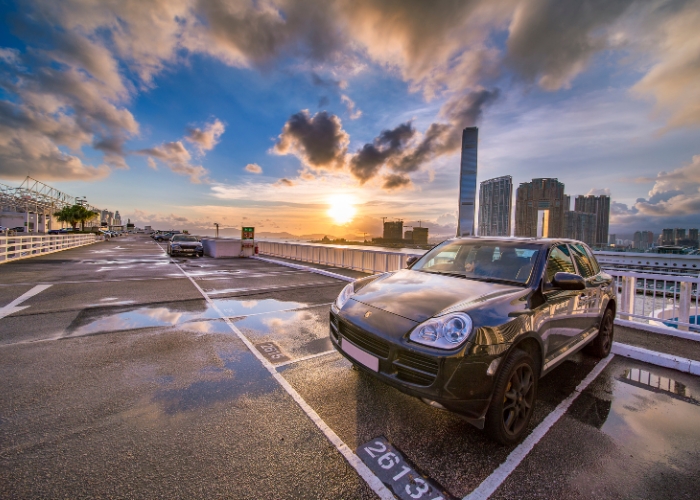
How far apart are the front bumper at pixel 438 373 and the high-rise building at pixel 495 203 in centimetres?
7099

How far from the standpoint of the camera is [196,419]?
104 inches

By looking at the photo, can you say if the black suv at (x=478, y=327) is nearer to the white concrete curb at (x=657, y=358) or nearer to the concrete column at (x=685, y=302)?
the white concrete curb at (x=657, y=358)

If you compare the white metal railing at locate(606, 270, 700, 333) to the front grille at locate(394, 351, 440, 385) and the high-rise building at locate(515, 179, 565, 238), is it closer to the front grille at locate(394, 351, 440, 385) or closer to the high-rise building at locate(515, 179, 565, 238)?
the front grille at locate(394, 351, 440, 385)

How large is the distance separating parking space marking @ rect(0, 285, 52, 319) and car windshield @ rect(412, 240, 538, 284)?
8.11 m

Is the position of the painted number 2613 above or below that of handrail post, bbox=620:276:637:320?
below

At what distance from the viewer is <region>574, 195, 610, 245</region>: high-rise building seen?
199 ft

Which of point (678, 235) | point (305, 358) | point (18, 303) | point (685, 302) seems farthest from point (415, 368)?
point (678, 235)

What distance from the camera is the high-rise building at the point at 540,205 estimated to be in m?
50.5

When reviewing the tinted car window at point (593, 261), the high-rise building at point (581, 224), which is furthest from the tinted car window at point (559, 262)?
the high-rise building at point (581, 224)

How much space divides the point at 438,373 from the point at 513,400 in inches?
33.4

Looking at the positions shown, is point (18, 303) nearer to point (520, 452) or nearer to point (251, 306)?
point (251, 306)

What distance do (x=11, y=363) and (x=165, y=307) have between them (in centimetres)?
302

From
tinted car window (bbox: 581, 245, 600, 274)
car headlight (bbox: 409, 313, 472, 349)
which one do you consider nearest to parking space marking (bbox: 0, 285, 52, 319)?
car headlight (bbox: 409, 313, 472, 349)

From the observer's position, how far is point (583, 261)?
4090mm
